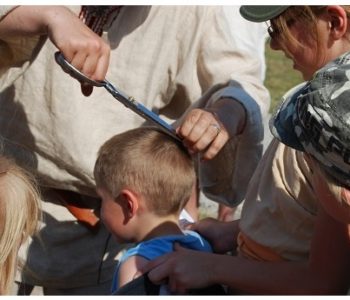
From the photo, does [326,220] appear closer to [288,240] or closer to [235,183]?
[288,240]

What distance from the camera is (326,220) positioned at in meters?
2.10

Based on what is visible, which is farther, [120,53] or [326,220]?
[120,53]

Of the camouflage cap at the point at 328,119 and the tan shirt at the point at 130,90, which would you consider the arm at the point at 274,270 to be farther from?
the tan shirt at the point at 130,90

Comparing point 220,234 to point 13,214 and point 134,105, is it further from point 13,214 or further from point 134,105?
point 13,214

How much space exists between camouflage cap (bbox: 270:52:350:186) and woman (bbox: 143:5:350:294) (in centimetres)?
18

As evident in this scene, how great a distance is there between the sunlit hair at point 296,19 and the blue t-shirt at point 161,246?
2.01 ft

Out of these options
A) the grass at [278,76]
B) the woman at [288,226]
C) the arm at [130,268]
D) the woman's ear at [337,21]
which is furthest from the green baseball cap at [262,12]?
the grass at [278,76]

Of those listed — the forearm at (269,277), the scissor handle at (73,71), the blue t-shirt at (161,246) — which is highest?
the scissor handle at (73,71)

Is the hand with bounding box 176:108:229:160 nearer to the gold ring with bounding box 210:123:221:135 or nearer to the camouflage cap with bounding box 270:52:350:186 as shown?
the gold ring with bounding box 210:123:221:135

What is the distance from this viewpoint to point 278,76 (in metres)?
7.95

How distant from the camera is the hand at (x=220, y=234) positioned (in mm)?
2642

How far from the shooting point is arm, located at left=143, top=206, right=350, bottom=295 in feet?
6.97

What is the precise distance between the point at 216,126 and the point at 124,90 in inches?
16.6

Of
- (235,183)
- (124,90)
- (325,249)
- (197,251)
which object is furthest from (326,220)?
(124,90)
